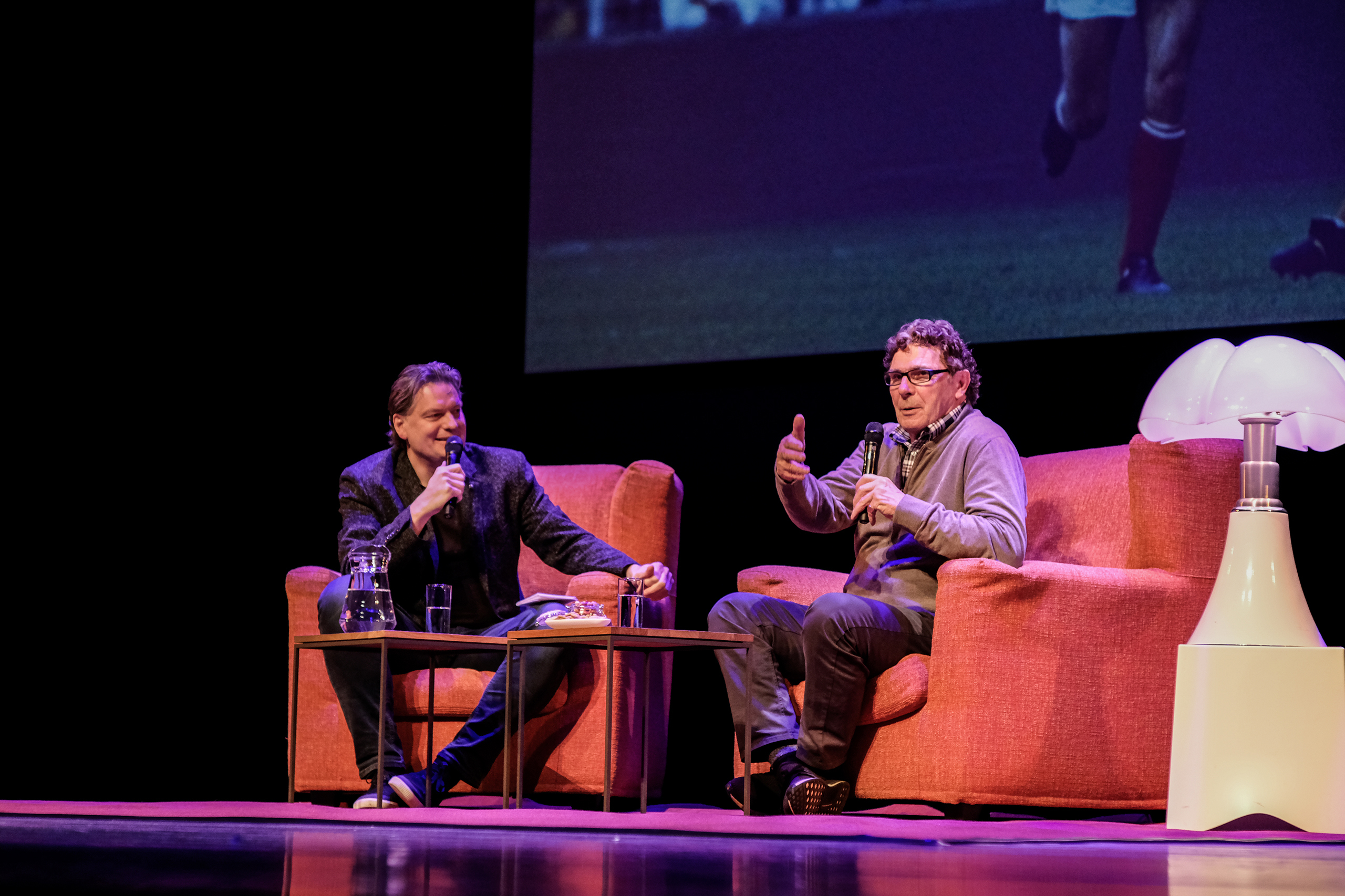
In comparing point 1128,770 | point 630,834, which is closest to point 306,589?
point 630,834

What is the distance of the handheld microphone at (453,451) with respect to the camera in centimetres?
383

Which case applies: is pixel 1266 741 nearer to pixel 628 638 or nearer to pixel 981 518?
pixel 981 518

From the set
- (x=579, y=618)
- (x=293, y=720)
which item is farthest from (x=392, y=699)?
(x=579, y=618)

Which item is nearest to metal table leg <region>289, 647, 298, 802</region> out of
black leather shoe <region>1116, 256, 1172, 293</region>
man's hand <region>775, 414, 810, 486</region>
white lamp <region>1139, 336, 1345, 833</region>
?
man's hand <region>775, 414, 810, 486</region>

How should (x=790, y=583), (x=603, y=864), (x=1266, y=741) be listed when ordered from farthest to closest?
(x=790, y=583), (x=1266, y=741), (x=603, y=864)

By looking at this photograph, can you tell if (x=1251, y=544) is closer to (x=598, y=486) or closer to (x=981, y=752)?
(x=981, y=752)


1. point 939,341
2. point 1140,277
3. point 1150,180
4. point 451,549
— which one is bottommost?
point 451,549

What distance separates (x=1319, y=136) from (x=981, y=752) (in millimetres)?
2057

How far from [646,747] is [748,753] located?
439mm

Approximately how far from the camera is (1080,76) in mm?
4453

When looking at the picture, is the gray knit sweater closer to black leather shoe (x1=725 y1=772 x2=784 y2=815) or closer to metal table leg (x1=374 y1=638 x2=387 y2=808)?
black leather shoe (x1=725 y1=772 x2=784 y2=815)

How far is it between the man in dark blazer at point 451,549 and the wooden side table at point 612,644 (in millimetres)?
141

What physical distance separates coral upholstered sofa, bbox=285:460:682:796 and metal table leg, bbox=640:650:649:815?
21 mm

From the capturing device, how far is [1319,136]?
13.5 feet
